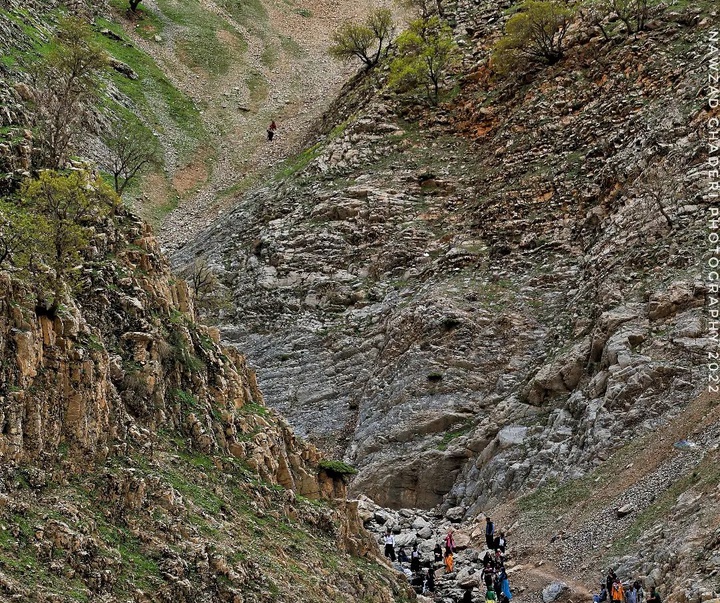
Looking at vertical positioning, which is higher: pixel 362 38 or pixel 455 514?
pixel 362 38

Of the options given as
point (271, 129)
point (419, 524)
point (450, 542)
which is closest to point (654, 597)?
point (450, 542)

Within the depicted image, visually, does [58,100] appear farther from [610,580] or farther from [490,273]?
[610,580]

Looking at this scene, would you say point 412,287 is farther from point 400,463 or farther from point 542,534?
point 542,534

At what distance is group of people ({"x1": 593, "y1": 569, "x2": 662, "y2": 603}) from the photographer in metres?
22.6

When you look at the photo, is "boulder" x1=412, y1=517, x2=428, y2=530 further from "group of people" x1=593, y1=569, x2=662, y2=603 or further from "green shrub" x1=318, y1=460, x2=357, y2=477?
"group of people" x1=593, y1=569, x2=662, y2=603

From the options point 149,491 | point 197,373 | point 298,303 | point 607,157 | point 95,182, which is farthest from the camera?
point 298,303

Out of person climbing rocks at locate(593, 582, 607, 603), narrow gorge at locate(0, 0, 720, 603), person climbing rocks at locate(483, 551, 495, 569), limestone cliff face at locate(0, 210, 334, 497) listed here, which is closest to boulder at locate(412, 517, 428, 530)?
narrow gorge at locate(0, 0, 720, 603)

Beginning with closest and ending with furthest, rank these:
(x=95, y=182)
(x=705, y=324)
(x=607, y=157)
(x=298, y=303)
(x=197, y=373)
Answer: (x=197, y=373) < (x=95, y=182) < (x=705, y=324) < (x=607, y=157) < (x=298, y=303)

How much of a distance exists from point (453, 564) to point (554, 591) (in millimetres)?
5287

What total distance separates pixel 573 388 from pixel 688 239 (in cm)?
739

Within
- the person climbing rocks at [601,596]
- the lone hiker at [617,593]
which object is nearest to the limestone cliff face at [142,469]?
the person climbing rocks at [601,596]

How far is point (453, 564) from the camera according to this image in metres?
30.6

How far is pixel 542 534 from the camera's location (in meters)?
30.0

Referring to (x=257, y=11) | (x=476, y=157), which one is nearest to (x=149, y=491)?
(x=476, y=157)
